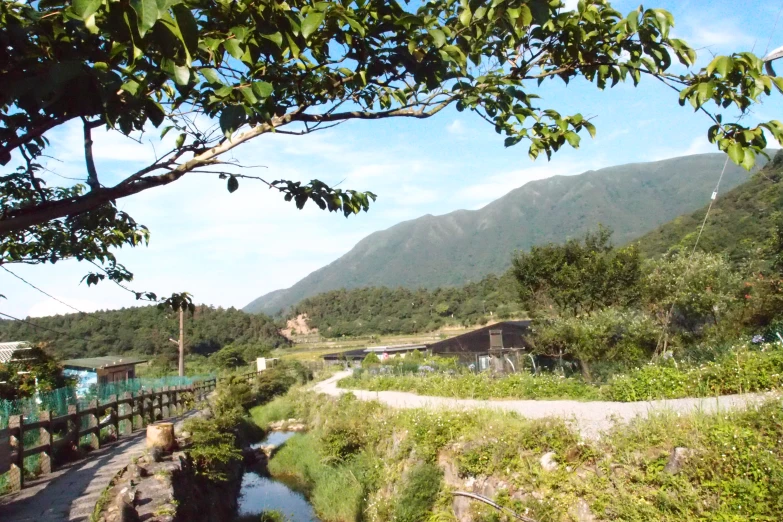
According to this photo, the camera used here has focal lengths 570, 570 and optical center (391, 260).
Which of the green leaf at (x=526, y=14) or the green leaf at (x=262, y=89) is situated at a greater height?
the green leaf at (x=526, y=14)

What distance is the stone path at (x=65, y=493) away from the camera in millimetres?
7222

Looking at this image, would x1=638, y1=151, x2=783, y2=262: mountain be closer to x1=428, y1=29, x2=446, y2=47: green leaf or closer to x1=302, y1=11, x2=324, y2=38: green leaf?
x1=428, y1=29, x2=446, y2=47: green leaf

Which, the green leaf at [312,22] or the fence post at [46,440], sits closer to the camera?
the green leaf at [312,22]

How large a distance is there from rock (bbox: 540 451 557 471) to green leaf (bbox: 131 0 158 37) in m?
8.36

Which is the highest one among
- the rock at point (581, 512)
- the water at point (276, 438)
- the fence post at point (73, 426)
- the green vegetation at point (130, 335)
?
Result: the green vegetation at point (130, 335)

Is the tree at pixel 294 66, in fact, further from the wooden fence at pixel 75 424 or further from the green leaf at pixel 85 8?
the wooden fence at pixel 75 424

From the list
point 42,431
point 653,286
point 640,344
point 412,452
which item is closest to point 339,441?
point 412,452

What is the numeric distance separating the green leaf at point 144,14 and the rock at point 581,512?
26.0 feet

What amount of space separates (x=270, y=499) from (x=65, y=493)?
8690 millimetres

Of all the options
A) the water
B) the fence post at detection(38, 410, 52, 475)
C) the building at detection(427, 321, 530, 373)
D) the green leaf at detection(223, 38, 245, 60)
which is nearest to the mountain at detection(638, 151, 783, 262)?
the building at detection(427, 321, 530, 373)

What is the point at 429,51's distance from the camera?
113 inches

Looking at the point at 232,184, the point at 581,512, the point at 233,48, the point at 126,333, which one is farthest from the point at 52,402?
the point at 126,333

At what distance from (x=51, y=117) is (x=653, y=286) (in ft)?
81.5

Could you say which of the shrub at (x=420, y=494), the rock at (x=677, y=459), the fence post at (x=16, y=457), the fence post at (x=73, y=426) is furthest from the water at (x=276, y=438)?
the rock at (x=677, y=459)
